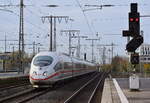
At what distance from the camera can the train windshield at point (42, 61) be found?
22855 millimetres

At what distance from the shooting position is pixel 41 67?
2248 centimetres

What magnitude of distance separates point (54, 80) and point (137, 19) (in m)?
8.10

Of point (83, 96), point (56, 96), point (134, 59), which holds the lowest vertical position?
point (83, 96)

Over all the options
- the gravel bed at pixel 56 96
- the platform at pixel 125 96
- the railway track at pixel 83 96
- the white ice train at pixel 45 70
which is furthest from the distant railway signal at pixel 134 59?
the white ice train at pixel 45 70

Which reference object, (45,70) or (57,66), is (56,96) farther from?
(57,66)

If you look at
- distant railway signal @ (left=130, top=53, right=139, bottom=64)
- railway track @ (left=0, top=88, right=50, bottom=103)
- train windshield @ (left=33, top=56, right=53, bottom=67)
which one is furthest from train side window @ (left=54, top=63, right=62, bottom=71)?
distant railway signal @ (left=130, top=53, right=139, bottom=64)

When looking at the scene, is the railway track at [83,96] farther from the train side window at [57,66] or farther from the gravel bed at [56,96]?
the train side window at [57,66]

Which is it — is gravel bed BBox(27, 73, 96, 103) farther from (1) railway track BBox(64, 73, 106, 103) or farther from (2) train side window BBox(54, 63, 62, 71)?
(2) train side window BBox(54, 63, 62, 71)

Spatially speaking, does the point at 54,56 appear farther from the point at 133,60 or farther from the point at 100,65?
the point at 100,65

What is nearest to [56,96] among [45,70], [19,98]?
[19,98]

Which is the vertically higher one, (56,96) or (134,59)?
(134,59)

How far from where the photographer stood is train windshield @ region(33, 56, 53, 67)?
22.9 metres

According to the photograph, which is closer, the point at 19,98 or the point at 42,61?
the point at 19,98

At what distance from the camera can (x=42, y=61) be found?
23.1 m
